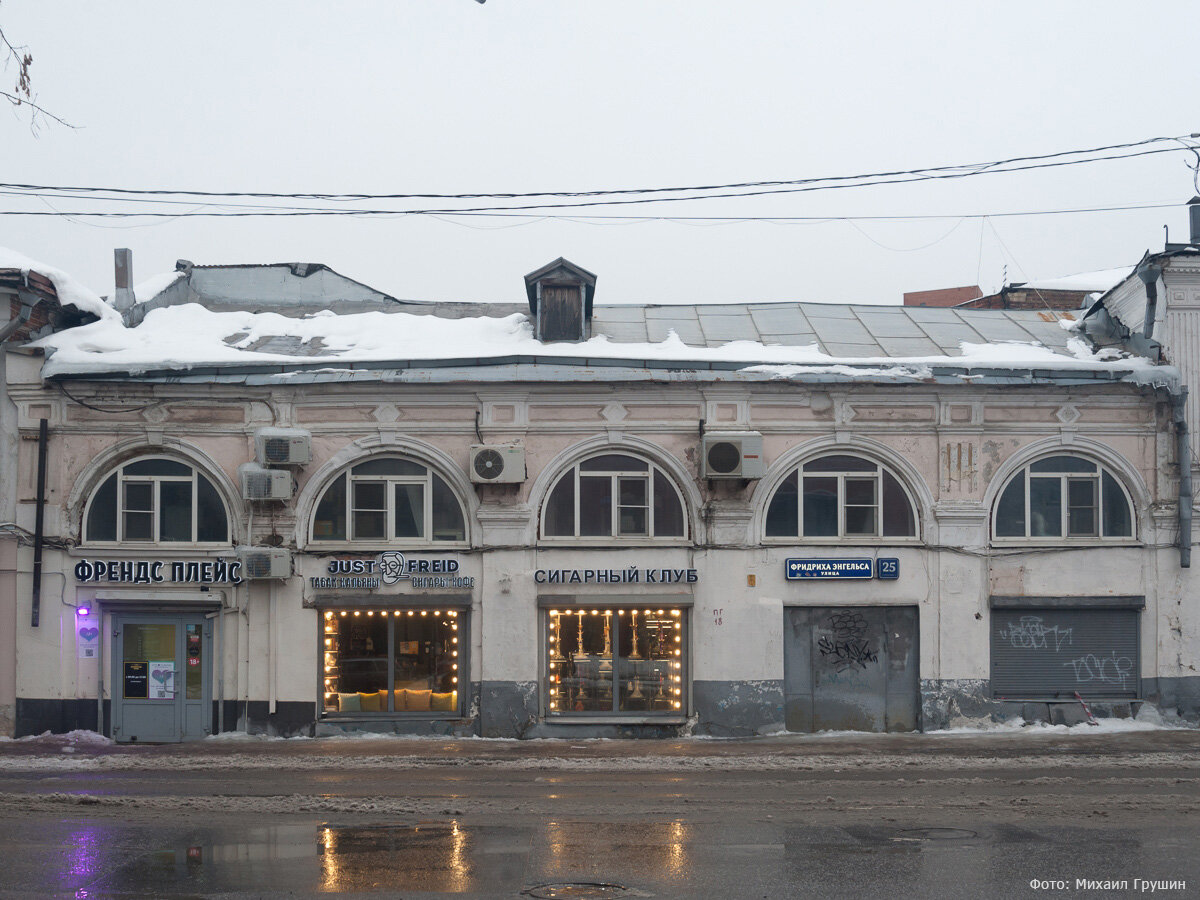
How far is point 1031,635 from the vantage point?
14.8 m

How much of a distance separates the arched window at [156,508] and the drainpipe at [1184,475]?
14.4 m

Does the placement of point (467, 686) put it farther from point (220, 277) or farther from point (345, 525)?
point (220, 277)

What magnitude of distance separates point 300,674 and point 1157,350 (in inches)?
550

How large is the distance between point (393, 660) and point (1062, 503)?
1051 centimetres

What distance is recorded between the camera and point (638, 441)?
14.6 meters

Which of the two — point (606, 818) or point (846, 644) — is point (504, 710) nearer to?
point (606, 818)

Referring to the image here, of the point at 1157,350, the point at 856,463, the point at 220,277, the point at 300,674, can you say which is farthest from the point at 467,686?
the point at 1157,350

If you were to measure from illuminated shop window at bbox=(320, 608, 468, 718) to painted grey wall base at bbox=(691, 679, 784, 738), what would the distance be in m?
3.62

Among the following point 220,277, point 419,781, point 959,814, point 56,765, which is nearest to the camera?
point 959,814

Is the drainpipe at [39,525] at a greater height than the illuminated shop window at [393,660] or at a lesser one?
greater

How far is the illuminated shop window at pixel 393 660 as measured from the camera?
14539 millimetres

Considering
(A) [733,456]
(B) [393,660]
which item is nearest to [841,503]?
(A) [733,456]

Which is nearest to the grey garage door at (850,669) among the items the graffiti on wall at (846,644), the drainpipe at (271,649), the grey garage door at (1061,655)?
the graffiti on wall at (846,644)

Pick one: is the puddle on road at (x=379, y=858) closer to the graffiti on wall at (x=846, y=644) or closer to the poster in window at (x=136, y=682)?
the poster in window at (x=136, y=682)
